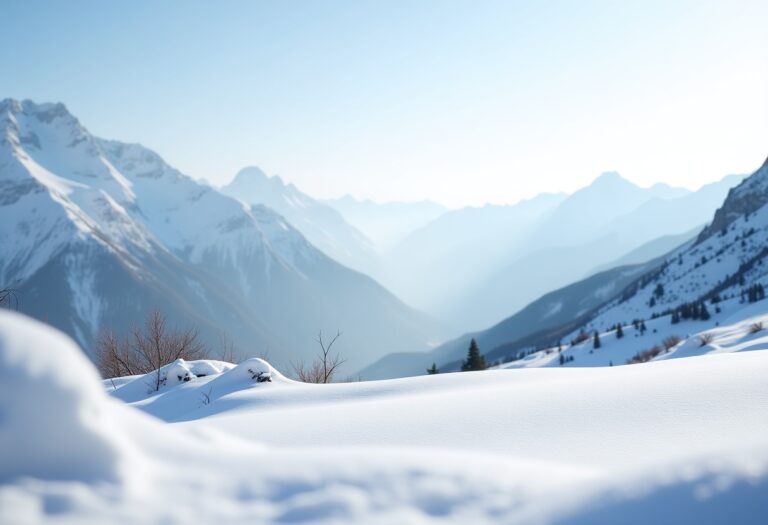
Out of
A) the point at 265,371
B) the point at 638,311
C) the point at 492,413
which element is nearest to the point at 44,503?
the point at 492,413

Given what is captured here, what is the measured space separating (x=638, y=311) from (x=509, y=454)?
137 meters

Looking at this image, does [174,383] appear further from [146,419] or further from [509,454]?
[509,454]

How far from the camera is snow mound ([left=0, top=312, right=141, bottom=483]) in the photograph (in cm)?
198

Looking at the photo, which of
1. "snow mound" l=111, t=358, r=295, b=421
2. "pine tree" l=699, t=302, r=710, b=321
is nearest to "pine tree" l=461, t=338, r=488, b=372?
"snow mound" l=111, t=358, r=295, b=421

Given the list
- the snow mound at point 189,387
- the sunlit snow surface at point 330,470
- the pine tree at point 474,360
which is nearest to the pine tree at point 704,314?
the pine tree at point 474,360

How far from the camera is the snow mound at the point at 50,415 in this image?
1.98 m

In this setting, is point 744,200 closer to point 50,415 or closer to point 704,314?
point 704,314

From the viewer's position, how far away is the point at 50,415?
2039 mm

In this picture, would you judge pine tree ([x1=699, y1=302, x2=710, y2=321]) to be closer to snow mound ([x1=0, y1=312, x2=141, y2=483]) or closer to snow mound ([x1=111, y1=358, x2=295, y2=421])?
snow mound ([x1=111, y1=358, x2=295, y2=421])

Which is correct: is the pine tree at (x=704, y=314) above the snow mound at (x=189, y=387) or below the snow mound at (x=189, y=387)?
below

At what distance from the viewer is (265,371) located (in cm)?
948

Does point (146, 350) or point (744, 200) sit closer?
point (146, 350)

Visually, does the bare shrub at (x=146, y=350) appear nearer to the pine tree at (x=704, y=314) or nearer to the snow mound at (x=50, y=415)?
the snow mound at (x=50, y=415)

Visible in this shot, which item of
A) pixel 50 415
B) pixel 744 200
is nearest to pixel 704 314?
pixel 50 415
